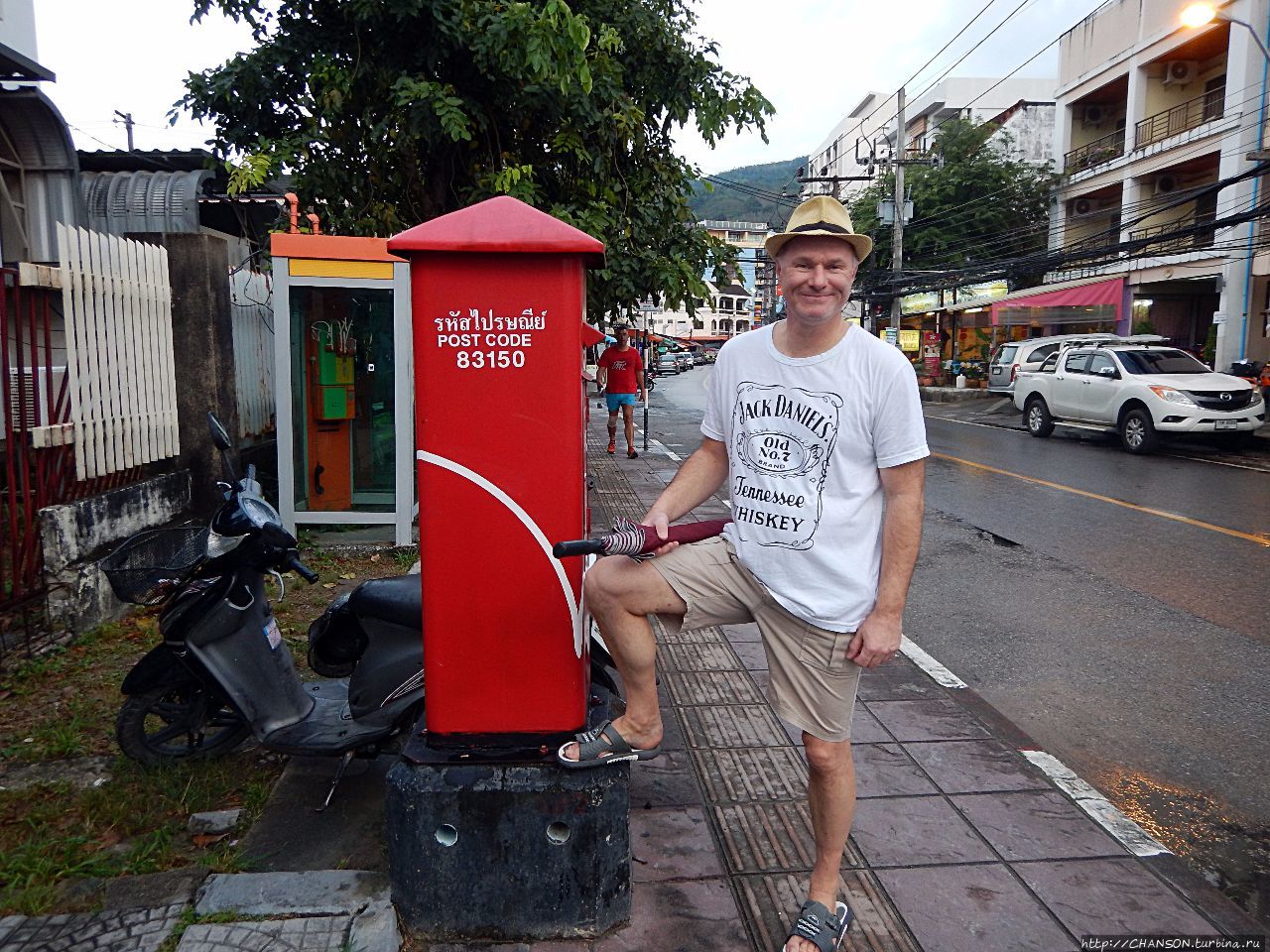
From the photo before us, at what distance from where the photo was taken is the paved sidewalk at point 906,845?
2598 millimetres

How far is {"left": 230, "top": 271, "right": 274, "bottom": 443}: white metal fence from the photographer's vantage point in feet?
24.5

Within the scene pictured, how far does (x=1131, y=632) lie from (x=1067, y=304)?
968 inches

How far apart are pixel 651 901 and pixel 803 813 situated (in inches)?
30.5

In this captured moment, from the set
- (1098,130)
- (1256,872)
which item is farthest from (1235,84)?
(1256,872)

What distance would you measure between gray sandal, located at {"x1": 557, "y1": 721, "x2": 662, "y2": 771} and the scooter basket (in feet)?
5.45

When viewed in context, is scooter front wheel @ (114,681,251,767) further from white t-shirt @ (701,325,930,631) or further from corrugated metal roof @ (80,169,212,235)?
corrugated metal roof @ (80,169,212,235)

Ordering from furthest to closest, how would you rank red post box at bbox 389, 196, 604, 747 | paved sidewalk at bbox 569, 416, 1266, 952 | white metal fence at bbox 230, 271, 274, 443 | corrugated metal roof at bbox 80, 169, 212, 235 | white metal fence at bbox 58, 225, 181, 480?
1. corrugated metal roof at bbox 80, 169, 212, 235
2. white metal fence at bbox 230, 271, 274, 443
3. white metal fence at bbox 58, 225, 181, 480
4. paved sidewalk at bbox 569, 416, 1266, 952
5. red post box at bbox 389, 196, 604, 747

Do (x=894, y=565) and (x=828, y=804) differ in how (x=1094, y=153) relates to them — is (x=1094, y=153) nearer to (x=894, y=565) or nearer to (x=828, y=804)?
(x=894, y=565)

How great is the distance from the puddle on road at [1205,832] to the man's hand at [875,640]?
4.99 feet

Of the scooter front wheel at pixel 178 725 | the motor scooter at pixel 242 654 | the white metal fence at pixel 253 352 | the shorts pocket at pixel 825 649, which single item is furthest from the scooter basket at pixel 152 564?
the white metal fence at pixel 253 352

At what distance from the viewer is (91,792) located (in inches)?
131

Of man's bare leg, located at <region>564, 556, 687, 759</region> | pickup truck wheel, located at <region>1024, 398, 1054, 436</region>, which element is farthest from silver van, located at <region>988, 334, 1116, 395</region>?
man's bare leg, located at <region>564, 556, 687, 759</region>

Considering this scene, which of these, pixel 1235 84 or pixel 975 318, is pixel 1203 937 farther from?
pixel 975 318

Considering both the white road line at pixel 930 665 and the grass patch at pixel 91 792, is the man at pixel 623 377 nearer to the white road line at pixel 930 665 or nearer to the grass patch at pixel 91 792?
the white road line at pixel 930 665
